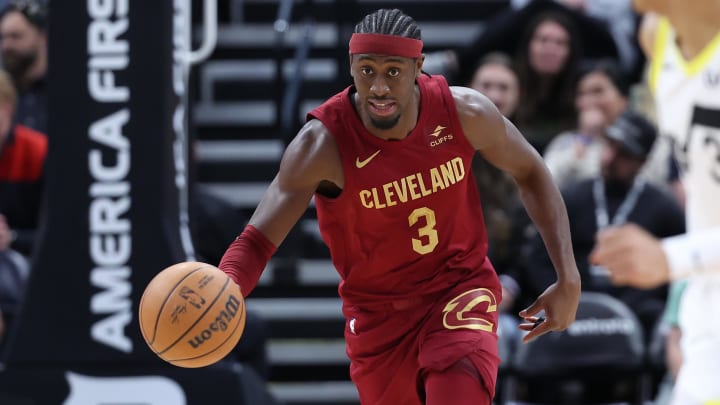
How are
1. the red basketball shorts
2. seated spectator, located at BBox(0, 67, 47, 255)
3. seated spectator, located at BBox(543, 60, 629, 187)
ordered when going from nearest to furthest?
1. the red basketball shorts
2. seated spectator, located at BBox(0, 67, 47, 255)
3. seated spectator, located at BBox(543, 60, 629, 187)

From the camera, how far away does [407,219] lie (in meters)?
4.59

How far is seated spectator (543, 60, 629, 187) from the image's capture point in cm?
829

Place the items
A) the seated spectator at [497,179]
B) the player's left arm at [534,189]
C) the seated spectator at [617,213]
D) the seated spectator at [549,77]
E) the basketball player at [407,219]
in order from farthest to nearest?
the seated spectator at [549,77], the seated spectator at [497,179], the seated spectator at [617,213], the player's left arm at [534,189], the basketball player at [407,219]

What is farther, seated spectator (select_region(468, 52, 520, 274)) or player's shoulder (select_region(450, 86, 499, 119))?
seated spectator (select_region(468, 52, 520, 274))

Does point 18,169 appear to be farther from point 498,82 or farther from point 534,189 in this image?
point 534,189

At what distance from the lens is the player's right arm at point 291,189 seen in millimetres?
4398

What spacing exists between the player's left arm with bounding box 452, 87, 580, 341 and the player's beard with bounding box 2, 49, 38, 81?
456cm

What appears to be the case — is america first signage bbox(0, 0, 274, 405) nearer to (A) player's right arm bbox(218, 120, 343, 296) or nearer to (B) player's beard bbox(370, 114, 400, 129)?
(A) player's right arm bbox(218, 120, 343, 296)

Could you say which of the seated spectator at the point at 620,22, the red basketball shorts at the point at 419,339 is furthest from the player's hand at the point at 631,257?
the seated spectator at the point at 620,22

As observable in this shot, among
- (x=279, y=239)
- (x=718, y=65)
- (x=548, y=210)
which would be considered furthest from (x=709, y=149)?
(x=279, y=239)

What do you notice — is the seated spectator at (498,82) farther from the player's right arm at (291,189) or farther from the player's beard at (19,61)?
the player's right arm at (291,189)

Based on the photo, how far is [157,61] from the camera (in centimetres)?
594

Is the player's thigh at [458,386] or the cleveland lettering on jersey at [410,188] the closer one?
the player's thigh at [458,386]

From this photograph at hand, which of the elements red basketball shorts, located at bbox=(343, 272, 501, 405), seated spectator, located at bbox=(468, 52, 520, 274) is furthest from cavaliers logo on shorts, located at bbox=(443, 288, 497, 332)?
seated spectator, located at bbox=(468, 52, 520, 274)
